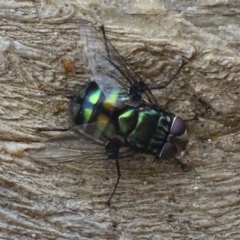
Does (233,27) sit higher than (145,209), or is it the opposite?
(233,27)

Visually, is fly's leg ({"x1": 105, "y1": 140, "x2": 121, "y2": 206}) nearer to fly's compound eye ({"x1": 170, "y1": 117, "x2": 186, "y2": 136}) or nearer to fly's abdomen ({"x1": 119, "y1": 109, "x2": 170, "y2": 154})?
fly's abdomen ({"x1": 119, "y1": 109, "x2": 170, "y2": 154})

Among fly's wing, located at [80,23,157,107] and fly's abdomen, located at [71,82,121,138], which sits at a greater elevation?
fly's wing, located at [80,23,157,107]

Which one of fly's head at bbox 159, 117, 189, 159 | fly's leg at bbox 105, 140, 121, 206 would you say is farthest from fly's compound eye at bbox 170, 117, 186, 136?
fly's leg at bbox 105, 140, 121, 206

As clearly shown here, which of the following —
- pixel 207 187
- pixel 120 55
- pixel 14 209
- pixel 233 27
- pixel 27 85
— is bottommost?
pixel 14 209

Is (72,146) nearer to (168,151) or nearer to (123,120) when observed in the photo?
(123,120)

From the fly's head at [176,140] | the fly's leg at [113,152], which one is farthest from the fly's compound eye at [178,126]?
the fly's leg at [113,152]

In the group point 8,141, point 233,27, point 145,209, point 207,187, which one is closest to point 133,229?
point 145,209

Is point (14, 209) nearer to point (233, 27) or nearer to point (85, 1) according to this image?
point (85, 1)
